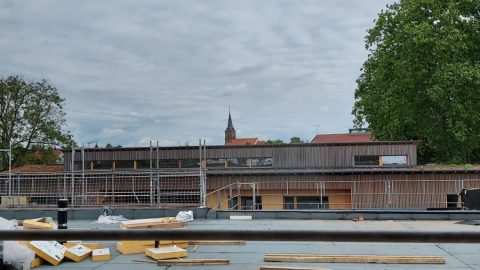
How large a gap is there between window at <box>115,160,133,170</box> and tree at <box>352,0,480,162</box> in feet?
64.9

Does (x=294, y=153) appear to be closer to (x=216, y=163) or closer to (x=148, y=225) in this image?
(x=216, y=163)

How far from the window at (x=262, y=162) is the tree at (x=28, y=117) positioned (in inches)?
652

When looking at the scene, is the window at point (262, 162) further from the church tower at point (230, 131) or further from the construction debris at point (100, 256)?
the church tower at point (230, 131)

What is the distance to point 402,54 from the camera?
113ft

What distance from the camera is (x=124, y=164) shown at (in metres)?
41.2

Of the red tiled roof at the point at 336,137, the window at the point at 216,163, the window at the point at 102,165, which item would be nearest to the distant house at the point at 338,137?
the red tiled roof at the point at 336,137

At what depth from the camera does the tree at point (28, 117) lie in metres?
39.5

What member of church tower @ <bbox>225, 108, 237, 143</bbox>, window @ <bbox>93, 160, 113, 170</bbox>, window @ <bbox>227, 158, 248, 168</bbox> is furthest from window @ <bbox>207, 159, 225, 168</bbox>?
church tower @ <bbox>225, 108, 237, 143</bbox>

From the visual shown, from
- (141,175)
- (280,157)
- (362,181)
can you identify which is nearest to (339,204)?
(362,181)

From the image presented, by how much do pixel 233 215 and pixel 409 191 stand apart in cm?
2088

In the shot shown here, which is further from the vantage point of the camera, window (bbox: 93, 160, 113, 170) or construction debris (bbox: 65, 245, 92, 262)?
window (bbox: 93, 160, 113, 170)

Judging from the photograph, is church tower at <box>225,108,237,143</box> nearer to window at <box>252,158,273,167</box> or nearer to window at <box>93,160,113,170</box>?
window at <box>93,160,113,170</box>

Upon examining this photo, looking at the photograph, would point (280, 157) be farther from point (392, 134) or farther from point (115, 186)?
point (115, 186)

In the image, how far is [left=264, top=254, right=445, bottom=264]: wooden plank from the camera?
7.96m
